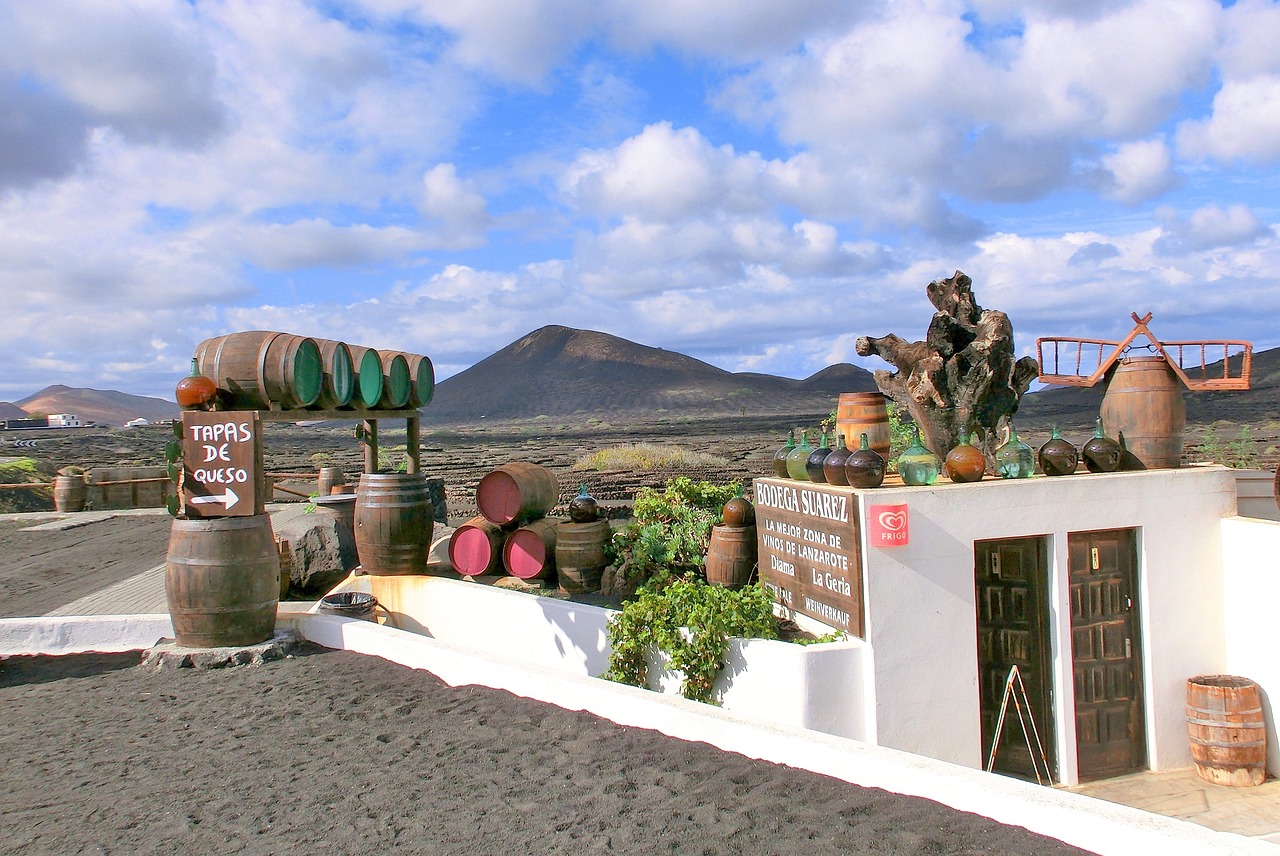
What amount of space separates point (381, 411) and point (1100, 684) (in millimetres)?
6302

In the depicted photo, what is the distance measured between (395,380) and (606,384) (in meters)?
84.4

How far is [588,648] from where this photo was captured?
645cm

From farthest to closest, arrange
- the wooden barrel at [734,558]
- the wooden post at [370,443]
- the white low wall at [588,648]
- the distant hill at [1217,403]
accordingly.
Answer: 1. the distant hill at [1217,403]
2. the wooden post at [370,443]
3. the wooden barrel at [734,558]
4. the white low wall at [588,648]

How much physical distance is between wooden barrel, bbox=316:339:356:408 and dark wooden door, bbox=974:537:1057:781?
16.8 feet

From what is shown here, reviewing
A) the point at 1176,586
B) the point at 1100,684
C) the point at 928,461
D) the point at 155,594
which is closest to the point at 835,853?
the point at 928,461

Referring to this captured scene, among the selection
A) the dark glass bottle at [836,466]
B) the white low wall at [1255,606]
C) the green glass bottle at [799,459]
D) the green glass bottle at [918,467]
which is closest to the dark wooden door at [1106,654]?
the white low wall at [1255,606]

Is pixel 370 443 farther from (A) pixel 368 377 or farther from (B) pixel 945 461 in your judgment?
(B) pixel 945 461

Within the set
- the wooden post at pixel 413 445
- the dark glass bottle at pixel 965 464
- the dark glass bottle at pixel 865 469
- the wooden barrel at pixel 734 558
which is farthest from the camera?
the wooden post at pixel 413 445

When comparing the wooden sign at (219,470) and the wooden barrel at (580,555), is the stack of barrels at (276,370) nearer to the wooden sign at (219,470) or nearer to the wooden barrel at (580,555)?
the wooden sign at (219,470)

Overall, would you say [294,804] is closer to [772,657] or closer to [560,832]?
[560,832]

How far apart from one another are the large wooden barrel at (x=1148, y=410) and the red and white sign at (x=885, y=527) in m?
2.45

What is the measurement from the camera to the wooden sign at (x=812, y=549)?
574cm

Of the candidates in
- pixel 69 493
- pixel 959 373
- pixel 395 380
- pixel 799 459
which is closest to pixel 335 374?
pixel 395 380

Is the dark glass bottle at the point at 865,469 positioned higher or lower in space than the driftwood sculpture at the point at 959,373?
lower
